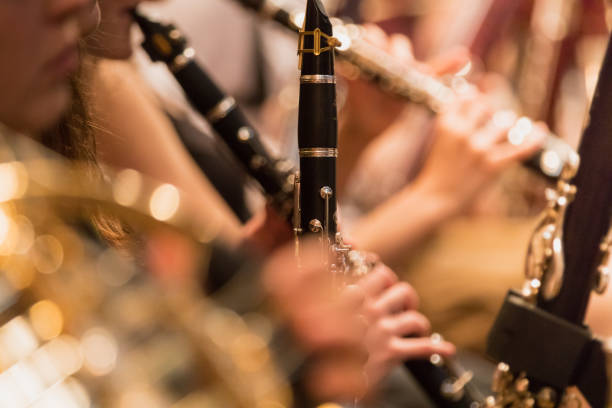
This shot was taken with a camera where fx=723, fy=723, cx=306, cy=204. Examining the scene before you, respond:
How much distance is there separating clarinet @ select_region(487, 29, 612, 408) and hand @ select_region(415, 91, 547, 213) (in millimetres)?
341

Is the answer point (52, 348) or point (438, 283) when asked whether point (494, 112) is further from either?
point (52, 348)

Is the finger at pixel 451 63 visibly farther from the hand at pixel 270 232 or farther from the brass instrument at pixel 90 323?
the brass instrument at pixel 90 323

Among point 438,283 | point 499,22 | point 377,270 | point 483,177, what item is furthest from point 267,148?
point 499,22

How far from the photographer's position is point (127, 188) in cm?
35

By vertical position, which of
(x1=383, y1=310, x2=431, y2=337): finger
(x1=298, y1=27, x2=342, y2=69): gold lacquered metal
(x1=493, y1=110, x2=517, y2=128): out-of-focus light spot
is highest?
(x1=298, y1=27, x2=342, y2=69): gold lacquered metal

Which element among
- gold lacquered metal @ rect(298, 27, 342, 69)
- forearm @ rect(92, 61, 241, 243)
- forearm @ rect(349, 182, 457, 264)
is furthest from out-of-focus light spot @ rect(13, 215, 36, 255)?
forearm @ rect(349, 182, 457, 264)

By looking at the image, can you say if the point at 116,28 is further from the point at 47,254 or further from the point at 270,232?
the point at 47,254

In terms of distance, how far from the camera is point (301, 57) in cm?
46

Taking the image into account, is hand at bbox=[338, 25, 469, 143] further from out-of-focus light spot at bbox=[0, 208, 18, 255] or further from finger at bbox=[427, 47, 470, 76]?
out-of-focus light spot at bbox=[0, 208, 18, 255]

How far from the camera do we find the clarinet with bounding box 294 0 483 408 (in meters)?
0.45

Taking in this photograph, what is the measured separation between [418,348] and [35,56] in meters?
0.49

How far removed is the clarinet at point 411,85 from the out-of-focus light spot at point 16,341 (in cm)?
75

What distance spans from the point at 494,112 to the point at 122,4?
0.53 m

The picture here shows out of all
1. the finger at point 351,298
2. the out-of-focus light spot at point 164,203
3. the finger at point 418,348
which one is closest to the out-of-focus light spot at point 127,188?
the out-of-focus light spot at point 164,203
